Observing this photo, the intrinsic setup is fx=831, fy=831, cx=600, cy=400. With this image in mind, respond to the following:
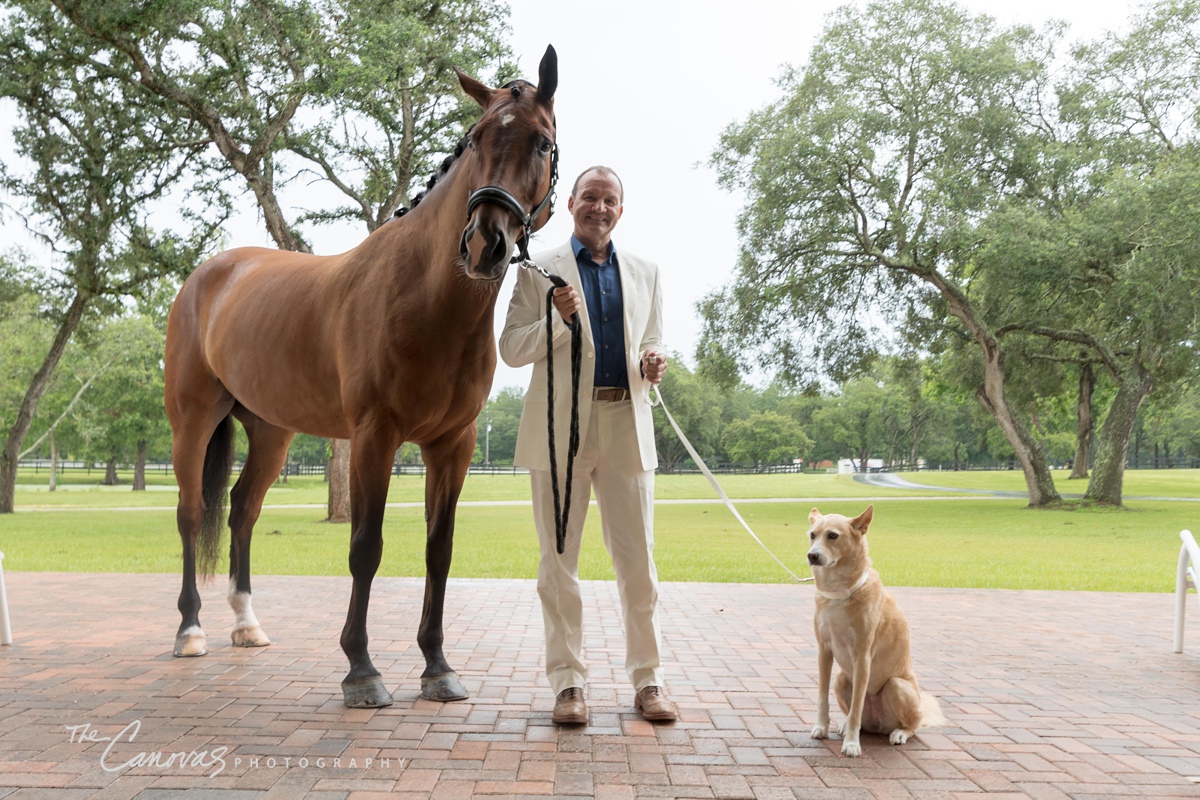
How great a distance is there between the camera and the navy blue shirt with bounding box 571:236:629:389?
3.70 meters

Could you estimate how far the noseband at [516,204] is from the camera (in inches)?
125

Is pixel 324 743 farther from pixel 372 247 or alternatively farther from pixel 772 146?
pixel 772 146

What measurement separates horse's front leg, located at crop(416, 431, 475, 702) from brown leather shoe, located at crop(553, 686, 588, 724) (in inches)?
28.5

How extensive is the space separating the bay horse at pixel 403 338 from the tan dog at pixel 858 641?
1.65 meters

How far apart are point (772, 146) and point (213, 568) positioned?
17555mm

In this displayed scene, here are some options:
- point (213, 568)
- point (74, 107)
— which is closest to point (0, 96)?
point (74, 107)

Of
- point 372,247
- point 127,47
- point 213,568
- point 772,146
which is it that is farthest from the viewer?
point 772,146

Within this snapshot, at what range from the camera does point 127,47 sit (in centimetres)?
1407

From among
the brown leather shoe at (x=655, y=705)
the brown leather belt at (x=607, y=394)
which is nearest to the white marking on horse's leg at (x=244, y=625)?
the brown leather shoe at (x=655, y=705)

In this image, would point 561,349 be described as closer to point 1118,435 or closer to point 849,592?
point 849,592

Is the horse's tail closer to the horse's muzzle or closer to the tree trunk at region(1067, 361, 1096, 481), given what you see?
the horse's muzzle

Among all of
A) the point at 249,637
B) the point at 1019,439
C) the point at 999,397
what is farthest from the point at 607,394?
the point at 1019,439

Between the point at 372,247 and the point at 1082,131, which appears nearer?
the point at 372,247

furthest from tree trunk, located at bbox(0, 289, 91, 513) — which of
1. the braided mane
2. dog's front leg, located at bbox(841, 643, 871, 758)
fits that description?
dog's front leg, located at bbox(841, 643, 871, 758)
